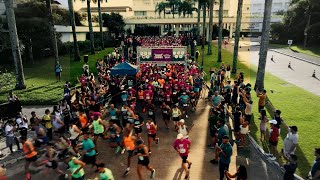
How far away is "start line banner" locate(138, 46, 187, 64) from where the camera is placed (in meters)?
19.0

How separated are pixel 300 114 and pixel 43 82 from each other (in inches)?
746

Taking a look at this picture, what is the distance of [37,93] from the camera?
63.0ft

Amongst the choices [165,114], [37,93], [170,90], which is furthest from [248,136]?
[37,93]

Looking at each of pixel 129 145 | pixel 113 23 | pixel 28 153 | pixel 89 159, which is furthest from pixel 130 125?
pixel 113 23

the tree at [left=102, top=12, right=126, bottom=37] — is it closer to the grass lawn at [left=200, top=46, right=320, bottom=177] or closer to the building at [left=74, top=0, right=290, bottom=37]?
the building at [left=74, top=0, right=290, bottom=37]

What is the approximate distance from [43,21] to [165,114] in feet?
80.5

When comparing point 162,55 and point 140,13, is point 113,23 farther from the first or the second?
point 162,55

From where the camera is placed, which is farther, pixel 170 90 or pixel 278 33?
pixel 278 33

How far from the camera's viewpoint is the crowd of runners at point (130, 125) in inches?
348

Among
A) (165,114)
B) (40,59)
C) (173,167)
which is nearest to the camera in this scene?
(173,167)

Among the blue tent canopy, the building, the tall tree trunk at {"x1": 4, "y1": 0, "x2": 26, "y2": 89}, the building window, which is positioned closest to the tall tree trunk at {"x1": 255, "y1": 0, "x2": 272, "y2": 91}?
the blue tent canopy

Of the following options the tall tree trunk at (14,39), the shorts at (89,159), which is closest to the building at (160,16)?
the tall tree trunk at (14,39)

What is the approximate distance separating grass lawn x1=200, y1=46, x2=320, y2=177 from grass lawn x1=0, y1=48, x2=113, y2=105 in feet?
42.4

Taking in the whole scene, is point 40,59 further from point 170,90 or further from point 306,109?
point 306,109
